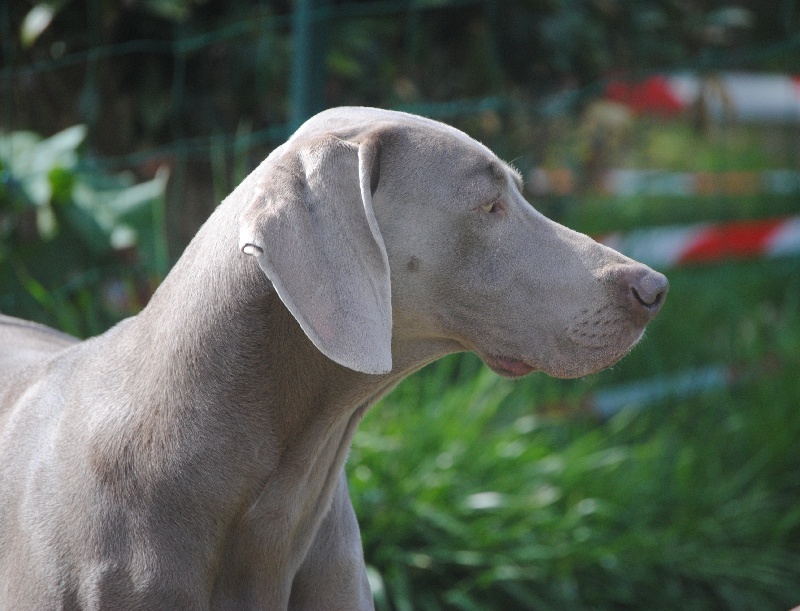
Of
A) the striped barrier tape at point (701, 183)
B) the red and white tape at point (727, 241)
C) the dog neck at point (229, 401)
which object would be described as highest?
the dog neck at point (229, 401)

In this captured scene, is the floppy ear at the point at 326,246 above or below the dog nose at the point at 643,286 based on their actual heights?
above

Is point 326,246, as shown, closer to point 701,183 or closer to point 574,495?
point 574,495

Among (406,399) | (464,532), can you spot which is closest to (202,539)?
(464,532)

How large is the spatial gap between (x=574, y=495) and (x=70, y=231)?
2.15 meters

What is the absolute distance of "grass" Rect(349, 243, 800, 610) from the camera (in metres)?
3.43

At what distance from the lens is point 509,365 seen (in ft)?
6.88

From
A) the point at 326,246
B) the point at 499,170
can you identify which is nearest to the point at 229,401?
the point at 326,246

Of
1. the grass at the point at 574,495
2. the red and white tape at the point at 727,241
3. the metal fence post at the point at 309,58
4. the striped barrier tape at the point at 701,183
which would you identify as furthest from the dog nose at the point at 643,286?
the striped barrier tape at the point at 701,183

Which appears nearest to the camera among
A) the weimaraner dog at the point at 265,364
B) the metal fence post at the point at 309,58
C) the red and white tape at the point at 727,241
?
the weimaraner dog at the point at 265,364

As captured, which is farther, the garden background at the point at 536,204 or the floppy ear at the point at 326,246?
the garden background at the point at 536,204

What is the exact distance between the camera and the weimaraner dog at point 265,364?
197 centimetres

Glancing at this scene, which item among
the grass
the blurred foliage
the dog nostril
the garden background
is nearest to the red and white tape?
the garden background

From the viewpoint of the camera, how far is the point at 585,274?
80.7 inches

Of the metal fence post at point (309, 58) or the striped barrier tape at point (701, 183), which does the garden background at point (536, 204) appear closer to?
the metal fence post at point (309, 58)
